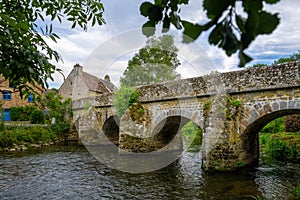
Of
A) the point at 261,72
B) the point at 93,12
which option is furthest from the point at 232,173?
the point at 93,12

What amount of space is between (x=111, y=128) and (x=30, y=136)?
5.25 metres

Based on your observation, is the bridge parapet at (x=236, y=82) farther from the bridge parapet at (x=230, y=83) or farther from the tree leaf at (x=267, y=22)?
the tree leaf at (x=267, y=22)

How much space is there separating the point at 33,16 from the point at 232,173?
760 cm

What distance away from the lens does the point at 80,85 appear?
95.3 ft

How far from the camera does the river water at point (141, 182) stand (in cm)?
662

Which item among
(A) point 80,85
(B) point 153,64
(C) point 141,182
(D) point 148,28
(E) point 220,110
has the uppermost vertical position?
(B) point 153,64

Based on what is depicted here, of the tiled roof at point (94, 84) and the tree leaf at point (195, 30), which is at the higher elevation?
the tiled roof at point (94, 84)

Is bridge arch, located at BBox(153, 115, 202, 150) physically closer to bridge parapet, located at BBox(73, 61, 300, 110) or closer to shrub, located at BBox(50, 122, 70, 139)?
bridge parapet, located at BBox(73, 61, 300, 110)

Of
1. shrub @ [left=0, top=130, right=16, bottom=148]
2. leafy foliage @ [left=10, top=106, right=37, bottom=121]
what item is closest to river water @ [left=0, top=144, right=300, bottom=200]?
shrub @ [left=0, top=130, right=16, bottom=148]

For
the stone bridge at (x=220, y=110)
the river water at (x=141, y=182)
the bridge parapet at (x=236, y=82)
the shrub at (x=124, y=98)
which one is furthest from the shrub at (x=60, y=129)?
the bridge parapet at (x=236, y=82)

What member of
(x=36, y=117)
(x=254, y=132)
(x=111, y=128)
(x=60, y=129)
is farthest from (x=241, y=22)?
(x=36, y=117)

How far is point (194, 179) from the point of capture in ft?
26.5

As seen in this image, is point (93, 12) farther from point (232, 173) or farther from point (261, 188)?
point (232, 173)

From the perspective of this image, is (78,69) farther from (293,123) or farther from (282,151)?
(282,151)
